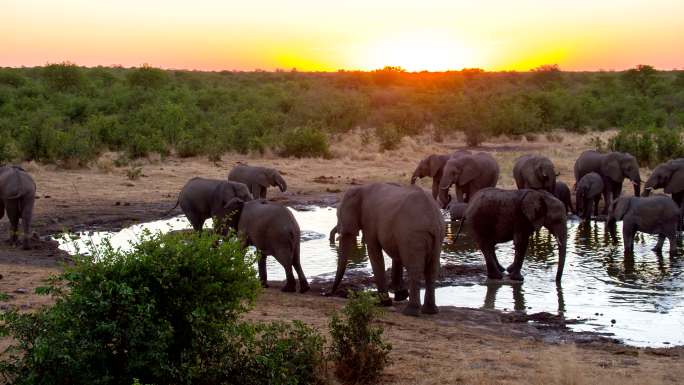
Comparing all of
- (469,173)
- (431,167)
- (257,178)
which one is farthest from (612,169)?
(257,178)

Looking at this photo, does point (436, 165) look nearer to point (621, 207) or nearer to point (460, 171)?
point (460, 171)

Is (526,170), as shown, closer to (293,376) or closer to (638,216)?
(638,216)

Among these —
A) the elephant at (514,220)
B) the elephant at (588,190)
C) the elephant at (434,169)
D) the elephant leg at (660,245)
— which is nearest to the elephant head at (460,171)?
the elephant at (434,169)

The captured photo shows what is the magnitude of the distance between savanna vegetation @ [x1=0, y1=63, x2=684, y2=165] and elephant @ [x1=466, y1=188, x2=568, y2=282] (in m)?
14.6

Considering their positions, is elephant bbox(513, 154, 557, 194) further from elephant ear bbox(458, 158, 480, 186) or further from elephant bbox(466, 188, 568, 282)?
elephant bbox(466, 188, 568, 282)

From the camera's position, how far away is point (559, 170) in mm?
25328

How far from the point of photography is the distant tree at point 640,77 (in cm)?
6197

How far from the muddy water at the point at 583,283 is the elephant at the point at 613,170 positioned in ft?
11.3

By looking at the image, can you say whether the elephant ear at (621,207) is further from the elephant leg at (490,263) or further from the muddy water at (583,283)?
the elephant leg at (490,263)

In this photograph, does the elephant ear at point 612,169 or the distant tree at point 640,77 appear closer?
the elephant ear at point 612,169

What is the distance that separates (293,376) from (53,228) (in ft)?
35.4

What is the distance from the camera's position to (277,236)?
34.8 ft

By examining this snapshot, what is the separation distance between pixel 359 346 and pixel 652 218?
8560mm

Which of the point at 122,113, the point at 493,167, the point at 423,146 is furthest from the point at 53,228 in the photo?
the point at 122,113
